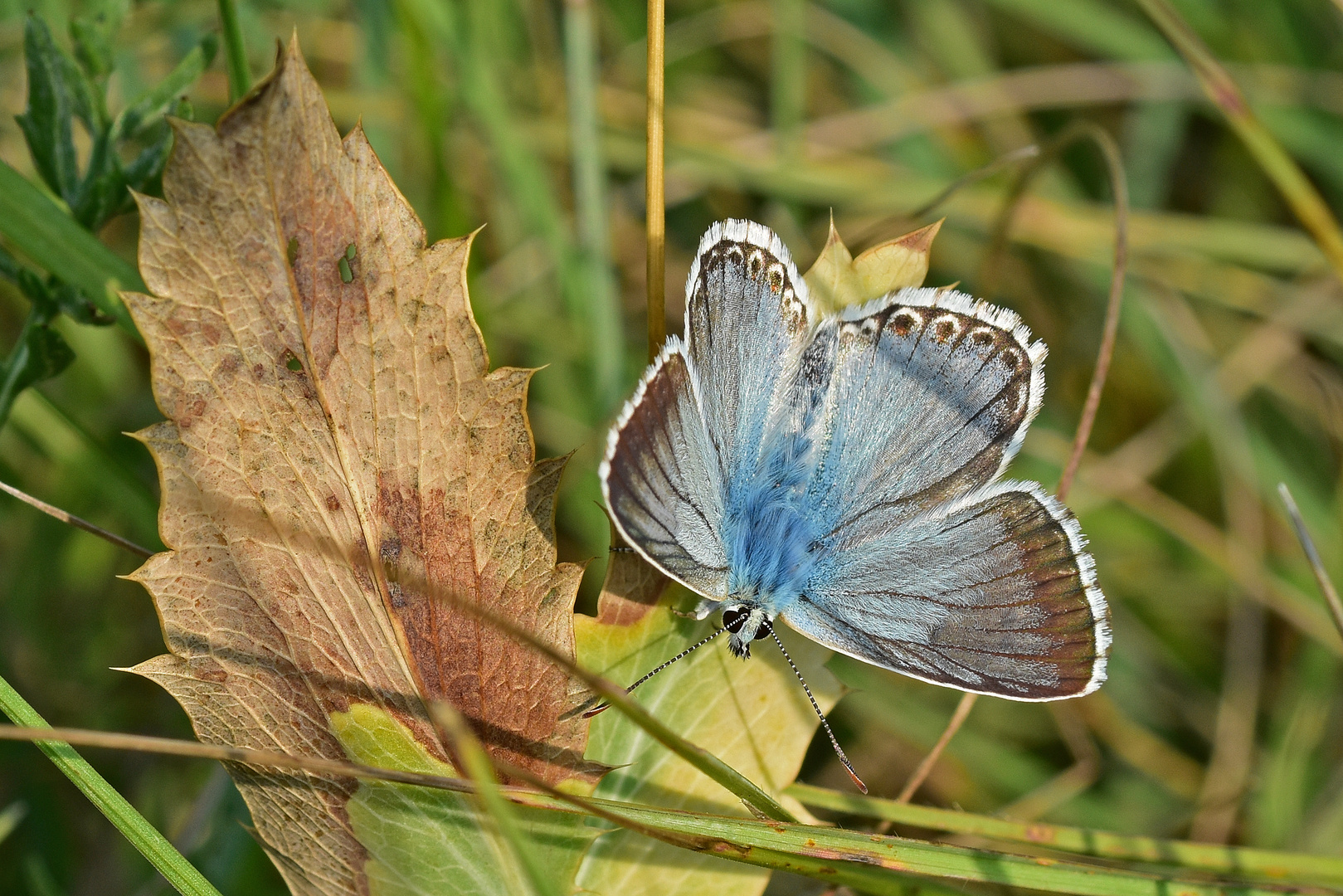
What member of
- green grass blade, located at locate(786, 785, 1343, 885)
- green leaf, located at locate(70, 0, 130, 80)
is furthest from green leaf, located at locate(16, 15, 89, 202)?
green grass blade, located at locate(786, 785, 1343, 885)

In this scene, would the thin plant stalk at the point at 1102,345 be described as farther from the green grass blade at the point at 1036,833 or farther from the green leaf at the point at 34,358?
the green leaf at the point at 34,358

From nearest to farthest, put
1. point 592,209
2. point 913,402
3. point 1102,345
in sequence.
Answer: point 913,402 → point 1102,345 → point 592,209

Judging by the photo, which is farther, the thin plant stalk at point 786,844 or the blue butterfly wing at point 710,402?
the blue butterfly wing at point 710,402

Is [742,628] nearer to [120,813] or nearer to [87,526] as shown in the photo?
[120,813]

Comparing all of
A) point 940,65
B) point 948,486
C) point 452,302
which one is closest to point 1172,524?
point 948,486

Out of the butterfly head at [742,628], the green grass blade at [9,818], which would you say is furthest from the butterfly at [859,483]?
the green grass blade at [9,818]

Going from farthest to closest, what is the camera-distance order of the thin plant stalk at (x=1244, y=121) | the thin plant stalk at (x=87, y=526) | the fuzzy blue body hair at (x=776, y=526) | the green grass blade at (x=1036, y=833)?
the thin plant stalk at (x=1244, y=121) → the fuzzy blue body hair at (x=776, y=526) → the green grass blade at (x=1036, y=833) → the thin plant stalk at (x=87, y=526)

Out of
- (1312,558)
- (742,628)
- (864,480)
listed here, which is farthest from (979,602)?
(1312,558)
